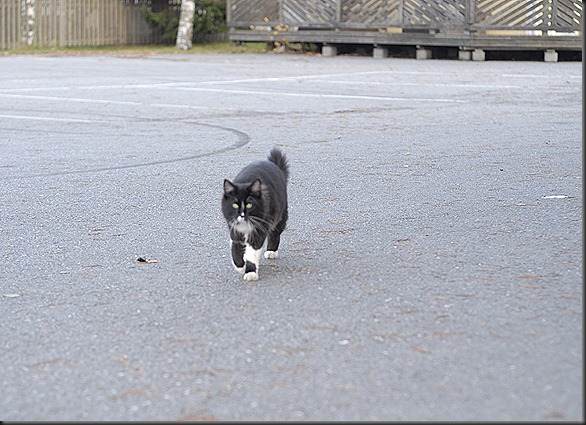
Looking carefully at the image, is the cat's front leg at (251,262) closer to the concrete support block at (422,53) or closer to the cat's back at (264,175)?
the cat's back at (264,175)

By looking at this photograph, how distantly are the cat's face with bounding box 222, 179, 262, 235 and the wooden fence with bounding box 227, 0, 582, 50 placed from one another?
20.5m

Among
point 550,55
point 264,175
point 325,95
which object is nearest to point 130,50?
point 550,55

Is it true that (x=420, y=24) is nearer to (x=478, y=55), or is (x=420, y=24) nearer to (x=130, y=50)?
(x=478, y=55)

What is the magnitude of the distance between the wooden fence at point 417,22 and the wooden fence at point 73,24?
5.51m

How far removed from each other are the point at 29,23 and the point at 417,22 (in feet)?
39.6

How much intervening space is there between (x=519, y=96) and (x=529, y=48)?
374 inches

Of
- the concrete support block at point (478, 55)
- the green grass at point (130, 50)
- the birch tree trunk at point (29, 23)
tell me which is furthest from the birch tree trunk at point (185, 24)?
the concrete support block at point (478, 55)

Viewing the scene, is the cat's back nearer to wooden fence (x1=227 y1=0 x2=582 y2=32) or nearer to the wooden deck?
the wooden deck

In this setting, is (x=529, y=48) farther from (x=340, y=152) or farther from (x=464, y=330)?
(x=464, y=330)

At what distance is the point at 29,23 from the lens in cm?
3278

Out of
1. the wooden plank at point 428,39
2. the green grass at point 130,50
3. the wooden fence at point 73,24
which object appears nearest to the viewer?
the wooden plank at point 428,39

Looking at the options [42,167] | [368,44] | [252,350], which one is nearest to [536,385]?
[252,350]

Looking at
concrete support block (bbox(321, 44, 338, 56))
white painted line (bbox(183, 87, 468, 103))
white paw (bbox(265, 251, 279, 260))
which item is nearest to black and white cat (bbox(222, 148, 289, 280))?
white paw (bbox(265, 251, 279, 260))

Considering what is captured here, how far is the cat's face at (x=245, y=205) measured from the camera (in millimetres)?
6336
